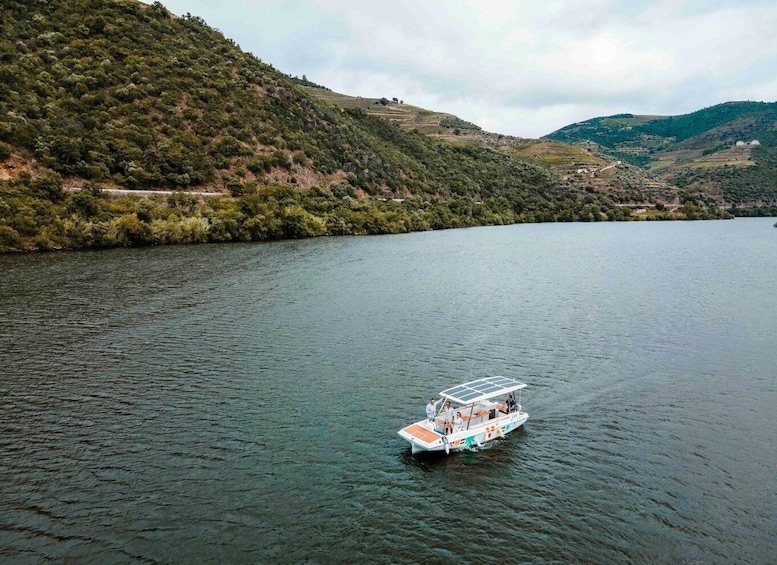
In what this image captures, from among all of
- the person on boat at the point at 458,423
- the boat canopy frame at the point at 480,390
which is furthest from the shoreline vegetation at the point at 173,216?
the person on boat at the point at 458,423

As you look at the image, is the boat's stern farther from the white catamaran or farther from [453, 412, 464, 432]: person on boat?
[453, 412, 464, 432]: person on boat

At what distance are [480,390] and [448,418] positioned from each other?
3.56m

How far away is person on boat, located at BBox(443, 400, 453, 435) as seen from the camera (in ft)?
96.1

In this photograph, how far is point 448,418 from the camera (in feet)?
99.9

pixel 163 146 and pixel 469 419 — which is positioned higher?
pixel 163 146

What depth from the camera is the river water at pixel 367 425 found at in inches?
856

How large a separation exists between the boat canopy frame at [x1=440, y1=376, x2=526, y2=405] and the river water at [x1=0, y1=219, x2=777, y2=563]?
2.46m

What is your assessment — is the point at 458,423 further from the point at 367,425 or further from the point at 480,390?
the point at 367,425

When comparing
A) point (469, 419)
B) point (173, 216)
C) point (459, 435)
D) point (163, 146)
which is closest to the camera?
point (459, 435)

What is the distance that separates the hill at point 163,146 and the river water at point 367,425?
3867 cm

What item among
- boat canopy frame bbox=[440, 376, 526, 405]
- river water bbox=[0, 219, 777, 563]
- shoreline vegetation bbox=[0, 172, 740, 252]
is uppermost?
shoreline vegetation bbox=[0, 172, 740, 252]

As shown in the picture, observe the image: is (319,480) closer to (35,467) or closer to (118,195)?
(35,467)

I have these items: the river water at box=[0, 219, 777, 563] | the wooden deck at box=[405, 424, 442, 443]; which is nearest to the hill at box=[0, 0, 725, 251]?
the river water at box=[0, 219, 777, 563]

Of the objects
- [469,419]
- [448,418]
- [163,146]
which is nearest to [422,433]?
[448,418]
